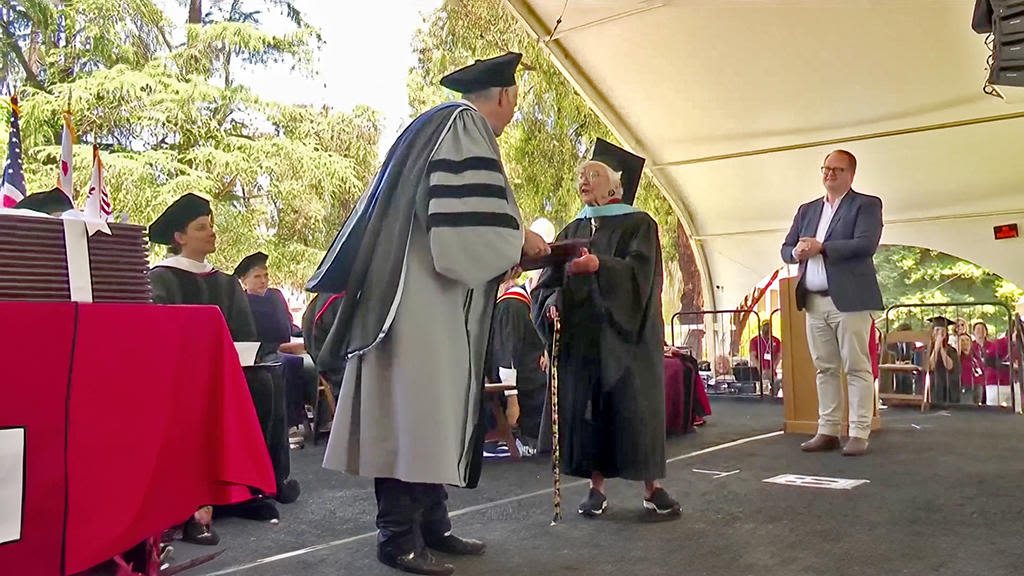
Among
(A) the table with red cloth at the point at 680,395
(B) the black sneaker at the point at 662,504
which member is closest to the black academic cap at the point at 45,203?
(B) the black sneaker at the point at 662,504

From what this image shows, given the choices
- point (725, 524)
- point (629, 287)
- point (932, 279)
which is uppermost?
point (932, 279)

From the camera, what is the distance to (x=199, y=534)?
3.29 meters

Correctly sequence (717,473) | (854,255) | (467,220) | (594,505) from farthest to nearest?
(854,255), (717,473), (594,505), (467,220)

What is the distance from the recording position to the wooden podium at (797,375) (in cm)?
631

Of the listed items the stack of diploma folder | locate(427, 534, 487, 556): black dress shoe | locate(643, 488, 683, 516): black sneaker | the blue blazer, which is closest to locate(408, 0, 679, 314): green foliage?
the blue blazer

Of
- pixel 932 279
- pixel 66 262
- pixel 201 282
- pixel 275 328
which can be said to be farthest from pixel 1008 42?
pixel 932 279

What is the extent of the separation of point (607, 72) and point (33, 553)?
8140 mm

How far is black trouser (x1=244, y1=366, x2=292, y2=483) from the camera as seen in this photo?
156 inches

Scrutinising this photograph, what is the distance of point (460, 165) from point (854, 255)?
3.07 meters

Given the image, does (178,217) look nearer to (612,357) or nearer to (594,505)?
(612,357)

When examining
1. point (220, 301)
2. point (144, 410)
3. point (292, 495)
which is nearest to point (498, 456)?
point (292, 495)

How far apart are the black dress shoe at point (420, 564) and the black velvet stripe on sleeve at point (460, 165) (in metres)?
1.20

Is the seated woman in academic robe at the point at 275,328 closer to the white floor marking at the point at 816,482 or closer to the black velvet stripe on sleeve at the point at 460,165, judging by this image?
the black velvet stripe on sleeve at the point at 460,165

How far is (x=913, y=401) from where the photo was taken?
8.70 m
